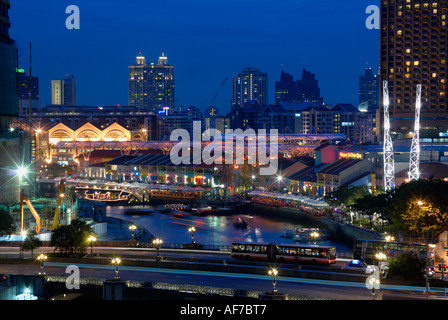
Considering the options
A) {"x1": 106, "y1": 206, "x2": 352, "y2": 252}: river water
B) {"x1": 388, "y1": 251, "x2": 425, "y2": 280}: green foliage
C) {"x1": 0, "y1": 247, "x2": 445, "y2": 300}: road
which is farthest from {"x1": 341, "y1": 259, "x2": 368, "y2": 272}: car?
{"x1": 106, "y1": 206, "x2": 352, "y2": 252}: river water

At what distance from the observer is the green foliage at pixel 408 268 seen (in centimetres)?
1383

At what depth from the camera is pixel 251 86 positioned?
431ft

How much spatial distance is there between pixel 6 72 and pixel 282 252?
1323 centimetres

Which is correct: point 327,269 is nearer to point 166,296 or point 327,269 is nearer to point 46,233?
point 166,296

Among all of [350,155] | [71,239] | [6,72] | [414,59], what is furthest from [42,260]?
[414,59]

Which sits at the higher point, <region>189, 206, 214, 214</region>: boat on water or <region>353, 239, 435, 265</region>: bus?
<region>353, 239, 435, 265</region>: bus

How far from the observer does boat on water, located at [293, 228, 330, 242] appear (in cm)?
2536

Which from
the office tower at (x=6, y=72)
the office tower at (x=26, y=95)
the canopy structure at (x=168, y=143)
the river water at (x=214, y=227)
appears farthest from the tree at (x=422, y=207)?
the office tower at (x=26, y=95)

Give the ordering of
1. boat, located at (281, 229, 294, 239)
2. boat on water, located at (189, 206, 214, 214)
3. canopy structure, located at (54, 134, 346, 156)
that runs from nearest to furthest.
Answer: boat, located at (281, 229, 294, 239), boat on water, located at (189, 206, 214, 214), canopy structure, located at (54, 134, 346, 156)

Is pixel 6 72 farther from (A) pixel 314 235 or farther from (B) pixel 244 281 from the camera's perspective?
(B) pixel 244 281

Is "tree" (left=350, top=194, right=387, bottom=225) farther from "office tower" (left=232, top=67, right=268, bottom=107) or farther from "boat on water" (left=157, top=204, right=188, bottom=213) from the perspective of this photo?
"office tower" (left=232, top=67, right=268, bottom=107)

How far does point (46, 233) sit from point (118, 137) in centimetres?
4487

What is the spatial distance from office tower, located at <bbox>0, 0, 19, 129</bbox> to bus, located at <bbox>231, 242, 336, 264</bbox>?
12.2 m

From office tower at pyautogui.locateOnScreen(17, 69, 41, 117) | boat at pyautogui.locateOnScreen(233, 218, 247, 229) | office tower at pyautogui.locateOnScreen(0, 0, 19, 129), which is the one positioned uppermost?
office tower at pyautogui.locateOnScreen(17, 69, 41, 117)
